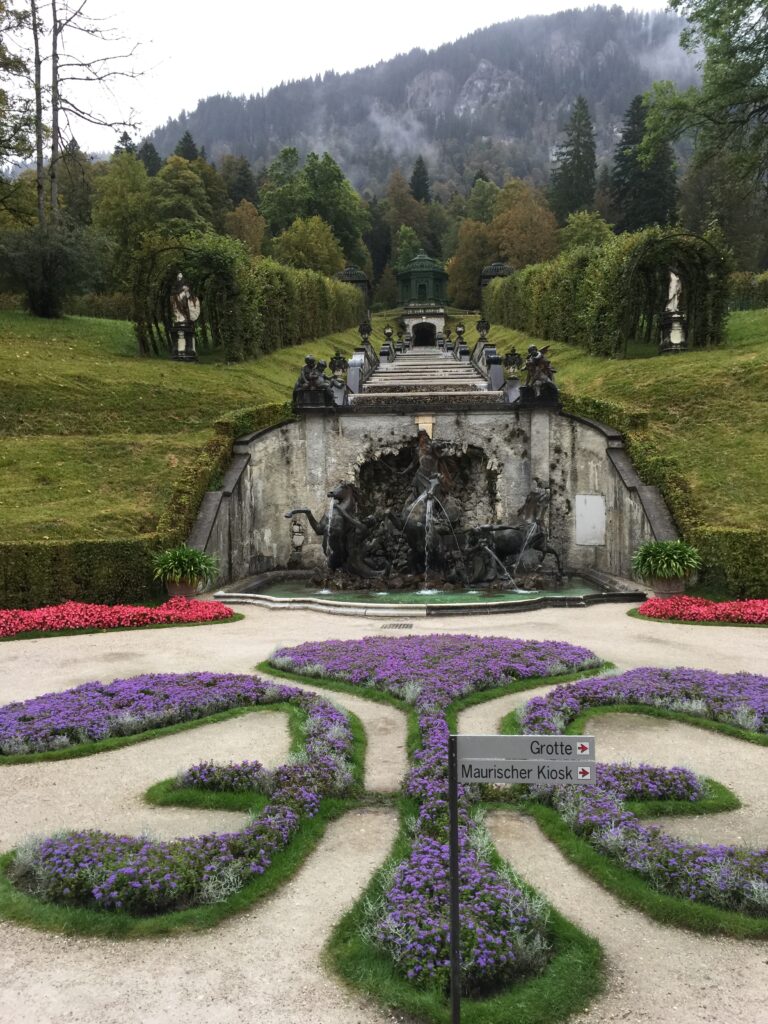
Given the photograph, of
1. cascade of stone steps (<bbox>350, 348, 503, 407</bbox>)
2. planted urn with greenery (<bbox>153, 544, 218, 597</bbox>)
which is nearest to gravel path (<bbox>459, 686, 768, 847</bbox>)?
planted urn with greenery (<bbox>153, 544, 218, 597</bbox>)

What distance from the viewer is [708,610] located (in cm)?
1541

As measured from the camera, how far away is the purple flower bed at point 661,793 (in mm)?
5316

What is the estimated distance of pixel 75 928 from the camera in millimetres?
5082

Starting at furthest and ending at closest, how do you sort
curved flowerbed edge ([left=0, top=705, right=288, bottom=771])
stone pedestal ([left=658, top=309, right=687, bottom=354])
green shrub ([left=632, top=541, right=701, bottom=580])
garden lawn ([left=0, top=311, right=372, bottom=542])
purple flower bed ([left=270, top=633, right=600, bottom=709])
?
stone pedestal ([left=658, top=309, right=687, bottom=354]) < garden lawn ([left=0, top=311, right=372, bottom=542]) < green shrub ([left=632, top=541, right=701, bottom=580]) < purple flower bed ([left=270, top=633, right=600, bottom=709]) < curved flowerbed edge ([left=0, top=705, right=288, bottom=771])

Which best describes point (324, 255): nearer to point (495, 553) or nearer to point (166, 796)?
point (495, 553)

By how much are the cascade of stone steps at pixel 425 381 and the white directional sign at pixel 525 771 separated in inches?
840

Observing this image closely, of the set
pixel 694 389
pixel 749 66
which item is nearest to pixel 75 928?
pixel 694 389

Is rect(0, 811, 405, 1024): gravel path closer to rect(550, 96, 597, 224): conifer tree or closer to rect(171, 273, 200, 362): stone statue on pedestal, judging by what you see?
rect(171, 273, 200, 362): stone statue on pedestal

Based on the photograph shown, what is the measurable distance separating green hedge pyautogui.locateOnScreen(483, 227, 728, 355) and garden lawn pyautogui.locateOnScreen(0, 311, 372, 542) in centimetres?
1453

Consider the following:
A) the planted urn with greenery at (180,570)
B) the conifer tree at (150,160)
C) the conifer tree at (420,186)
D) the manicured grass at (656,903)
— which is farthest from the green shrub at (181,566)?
the conifer tree at (420,186)

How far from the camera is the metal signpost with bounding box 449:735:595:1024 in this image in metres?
3.88

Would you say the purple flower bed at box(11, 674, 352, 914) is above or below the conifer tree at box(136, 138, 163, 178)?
below

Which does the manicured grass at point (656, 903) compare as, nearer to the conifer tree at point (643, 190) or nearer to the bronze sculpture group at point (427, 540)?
the bronze sculpture group at point (427, 540)

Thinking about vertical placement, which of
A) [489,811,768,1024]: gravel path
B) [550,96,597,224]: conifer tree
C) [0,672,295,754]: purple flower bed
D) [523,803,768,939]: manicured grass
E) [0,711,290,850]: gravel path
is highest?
[550,96,597,224]: conifer tree
